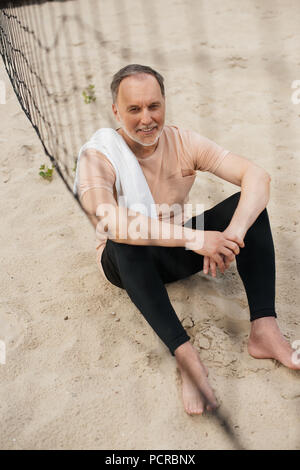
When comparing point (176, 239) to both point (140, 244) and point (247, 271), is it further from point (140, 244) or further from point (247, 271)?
point (247, 271)

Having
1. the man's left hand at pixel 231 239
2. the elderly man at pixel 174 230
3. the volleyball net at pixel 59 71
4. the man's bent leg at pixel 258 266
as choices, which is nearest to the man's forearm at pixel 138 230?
the elderly man at pixel 174 230

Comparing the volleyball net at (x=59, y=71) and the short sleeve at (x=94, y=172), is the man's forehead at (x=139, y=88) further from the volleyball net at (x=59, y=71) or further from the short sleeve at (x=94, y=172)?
the volleyball net at (x=59, y=71)

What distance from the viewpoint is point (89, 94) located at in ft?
13.0

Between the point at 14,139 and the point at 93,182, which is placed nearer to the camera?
the point at 93,182

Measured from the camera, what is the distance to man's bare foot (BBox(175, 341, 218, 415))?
165 cm

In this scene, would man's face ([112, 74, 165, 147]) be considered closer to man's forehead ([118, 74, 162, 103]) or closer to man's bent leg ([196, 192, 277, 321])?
man's forehead ([118, 74, 162, 103])

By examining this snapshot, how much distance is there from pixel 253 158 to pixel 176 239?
1616 millimetres

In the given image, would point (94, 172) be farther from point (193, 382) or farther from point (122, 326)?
point (193, 382)

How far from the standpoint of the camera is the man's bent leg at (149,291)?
174 centimetres

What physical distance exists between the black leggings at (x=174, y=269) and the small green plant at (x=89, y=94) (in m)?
2.15
